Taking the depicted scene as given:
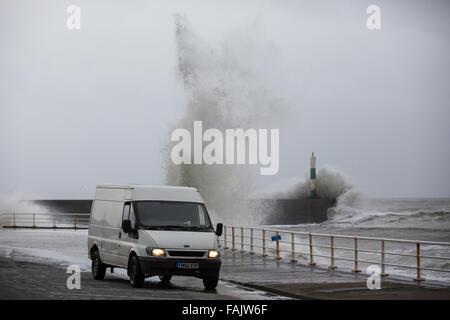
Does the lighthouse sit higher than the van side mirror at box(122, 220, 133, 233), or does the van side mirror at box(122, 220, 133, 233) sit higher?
the van side mirror at box(122, 220, 133, 233)

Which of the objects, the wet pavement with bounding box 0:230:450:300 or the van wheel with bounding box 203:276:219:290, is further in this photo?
the van wheel with bounding box 203:276:219:290

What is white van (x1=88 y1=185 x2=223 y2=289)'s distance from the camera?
16.7 meters

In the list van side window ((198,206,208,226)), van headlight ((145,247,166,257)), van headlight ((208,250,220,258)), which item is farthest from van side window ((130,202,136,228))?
van headlight ((208,250,220,258))

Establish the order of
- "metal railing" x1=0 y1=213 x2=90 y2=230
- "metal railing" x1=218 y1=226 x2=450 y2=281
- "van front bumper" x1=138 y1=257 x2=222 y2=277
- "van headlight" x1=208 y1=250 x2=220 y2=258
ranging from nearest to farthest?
"van front bumper" x1=138 y1=257 x2=222 y2=277
"van headlight" x1=208 y1=250 x2=220 y2=258
"metal railing" x1=218 y1=226 x2=450 y2=281
"metal railing" x1=0 y1=213 x2=90 y2=230

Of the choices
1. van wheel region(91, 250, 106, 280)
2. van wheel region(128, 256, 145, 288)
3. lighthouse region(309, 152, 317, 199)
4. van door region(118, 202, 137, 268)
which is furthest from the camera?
lighthouse region(309, 152, 317, 199)

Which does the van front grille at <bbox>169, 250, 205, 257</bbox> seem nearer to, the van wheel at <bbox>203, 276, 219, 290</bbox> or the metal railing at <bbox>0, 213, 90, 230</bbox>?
the van wheel at <bbox>203, 276, 219, 290</bbox>

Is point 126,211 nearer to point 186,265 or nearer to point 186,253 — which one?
point 186,253

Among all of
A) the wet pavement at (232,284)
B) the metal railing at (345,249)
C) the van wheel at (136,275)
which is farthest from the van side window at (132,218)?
the metal railing at (345,249)

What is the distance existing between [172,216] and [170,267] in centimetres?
150

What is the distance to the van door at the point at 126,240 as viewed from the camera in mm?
17328
